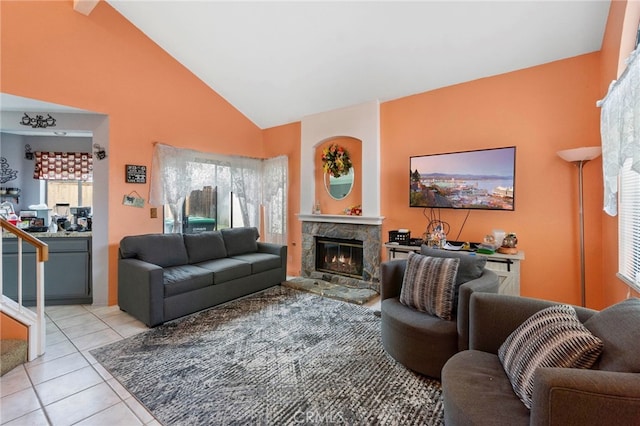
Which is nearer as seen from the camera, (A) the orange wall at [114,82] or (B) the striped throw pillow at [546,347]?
(B) the striped throw pillow at [546,347]

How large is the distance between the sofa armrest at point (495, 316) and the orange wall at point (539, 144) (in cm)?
195

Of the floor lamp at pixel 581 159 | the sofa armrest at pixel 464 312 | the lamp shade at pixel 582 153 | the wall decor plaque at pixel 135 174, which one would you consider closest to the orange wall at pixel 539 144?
the floor lamp at pixel 581 159

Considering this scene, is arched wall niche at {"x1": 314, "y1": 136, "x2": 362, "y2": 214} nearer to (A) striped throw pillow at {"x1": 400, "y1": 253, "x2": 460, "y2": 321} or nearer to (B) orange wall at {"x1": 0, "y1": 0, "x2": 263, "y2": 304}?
(B) orange wall at {"x1": 0, "y1": 0, "x2": 263, "y2": 304}

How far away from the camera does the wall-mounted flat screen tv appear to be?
3260 mm

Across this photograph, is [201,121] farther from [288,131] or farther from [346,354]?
[346,354]

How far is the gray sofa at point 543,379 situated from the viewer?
0.99 m

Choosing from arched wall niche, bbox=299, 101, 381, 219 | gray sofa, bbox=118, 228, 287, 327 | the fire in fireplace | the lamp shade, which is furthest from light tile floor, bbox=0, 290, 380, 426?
the lamp shade

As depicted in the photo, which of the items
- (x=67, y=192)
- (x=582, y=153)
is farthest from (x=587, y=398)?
(x=67, y=192)

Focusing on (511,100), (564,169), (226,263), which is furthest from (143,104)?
Answer: (564,169)

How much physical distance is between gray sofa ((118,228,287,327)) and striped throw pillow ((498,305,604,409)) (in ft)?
9.99

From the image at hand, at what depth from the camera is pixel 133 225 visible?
3973 mm

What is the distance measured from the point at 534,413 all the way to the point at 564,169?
2994mm

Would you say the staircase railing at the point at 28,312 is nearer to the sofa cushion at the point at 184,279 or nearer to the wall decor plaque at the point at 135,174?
the sofa cushion at the point at 184,279

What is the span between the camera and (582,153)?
2695 mm
